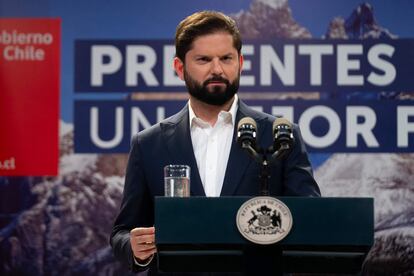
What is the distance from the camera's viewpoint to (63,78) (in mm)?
4758

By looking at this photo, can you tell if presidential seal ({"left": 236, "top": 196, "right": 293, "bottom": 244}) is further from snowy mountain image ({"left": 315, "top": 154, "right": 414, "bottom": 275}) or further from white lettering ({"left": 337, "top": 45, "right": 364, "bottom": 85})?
white lettering ({"left": 337, "top": 45, "right": 364, "bottom": 85})

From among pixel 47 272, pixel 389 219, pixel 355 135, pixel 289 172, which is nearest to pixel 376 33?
pixel 355 135

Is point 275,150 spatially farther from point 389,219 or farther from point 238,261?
point 389,219

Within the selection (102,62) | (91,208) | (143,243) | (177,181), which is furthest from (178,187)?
(102,62)

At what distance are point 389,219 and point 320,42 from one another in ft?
3.70

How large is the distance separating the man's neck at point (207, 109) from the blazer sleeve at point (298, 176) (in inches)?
8.7

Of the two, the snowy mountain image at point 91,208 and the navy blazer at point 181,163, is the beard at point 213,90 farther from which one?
the snowy mountain image at point 91,208

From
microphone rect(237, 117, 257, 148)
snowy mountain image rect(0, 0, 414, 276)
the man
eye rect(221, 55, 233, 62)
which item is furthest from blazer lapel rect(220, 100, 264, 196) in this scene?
snowy mountain image rect(0, 0, 414, 276)

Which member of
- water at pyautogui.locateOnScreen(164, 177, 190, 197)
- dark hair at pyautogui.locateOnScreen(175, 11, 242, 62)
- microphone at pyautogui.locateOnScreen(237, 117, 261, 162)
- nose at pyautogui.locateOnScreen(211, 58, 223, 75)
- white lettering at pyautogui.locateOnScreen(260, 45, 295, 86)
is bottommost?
water at pyautogui.locateOnScreen(164, 177, 190, 197)

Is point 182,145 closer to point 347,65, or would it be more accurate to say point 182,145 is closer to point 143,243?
point 143,243

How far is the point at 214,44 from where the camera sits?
6.78 ft

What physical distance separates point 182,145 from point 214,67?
252 mm

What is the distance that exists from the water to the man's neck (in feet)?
1.30

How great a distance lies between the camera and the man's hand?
1.82 m
